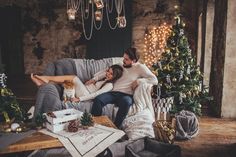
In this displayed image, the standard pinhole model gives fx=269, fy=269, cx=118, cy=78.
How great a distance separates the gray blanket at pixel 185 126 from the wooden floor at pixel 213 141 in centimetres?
8

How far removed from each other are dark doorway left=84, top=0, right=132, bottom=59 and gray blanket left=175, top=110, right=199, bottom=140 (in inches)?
195

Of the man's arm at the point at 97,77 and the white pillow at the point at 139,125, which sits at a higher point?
the man's arm at the point at 97,77

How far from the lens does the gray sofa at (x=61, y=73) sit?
3.58 metres

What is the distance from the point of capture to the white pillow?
11.3ft

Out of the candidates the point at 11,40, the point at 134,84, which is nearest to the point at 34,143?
the point at 134,84

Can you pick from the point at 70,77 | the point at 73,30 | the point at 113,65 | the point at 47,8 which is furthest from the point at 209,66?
the point at 47,8

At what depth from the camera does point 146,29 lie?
817cm

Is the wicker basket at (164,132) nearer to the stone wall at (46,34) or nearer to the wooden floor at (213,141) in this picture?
the wooden floor at (213,141)

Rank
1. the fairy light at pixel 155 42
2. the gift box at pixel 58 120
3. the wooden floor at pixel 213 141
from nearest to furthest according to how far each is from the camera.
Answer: the gift box at pixel 58 120 → the wooden floor at pixel 213 141 → the fairy light at pixel 155 42

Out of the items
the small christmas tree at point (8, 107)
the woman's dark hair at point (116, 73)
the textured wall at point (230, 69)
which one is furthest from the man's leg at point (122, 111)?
the textured wall at point (230, 69)

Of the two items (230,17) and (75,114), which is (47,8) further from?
(75,114)

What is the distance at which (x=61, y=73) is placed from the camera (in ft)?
13.5

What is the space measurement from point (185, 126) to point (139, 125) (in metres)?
0.62

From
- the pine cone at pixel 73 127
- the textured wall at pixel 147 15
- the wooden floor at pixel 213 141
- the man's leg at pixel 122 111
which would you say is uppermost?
the textured wall at pixel 147 15
